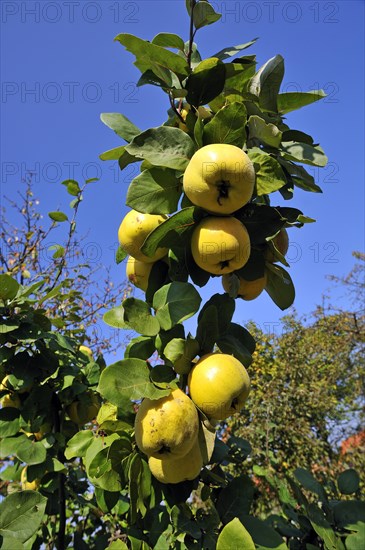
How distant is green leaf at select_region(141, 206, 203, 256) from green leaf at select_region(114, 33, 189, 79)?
1.43ft

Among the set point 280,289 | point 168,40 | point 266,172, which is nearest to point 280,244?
point 280,289

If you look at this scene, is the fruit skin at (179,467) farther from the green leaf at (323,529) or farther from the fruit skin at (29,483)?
the fruit skin at (29,483)

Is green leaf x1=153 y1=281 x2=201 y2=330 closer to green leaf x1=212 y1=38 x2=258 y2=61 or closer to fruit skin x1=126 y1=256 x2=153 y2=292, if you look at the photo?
fruit skin x1=126 y1=256 x2=153 y2=292

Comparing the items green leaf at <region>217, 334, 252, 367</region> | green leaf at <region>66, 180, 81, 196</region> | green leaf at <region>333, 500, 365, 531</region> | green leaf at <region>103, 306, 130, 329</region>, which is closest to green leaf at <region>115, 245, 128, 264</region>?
green leaf at <region>103, 306, 130, 329</region>

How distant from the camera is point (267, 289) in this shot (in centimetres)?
149

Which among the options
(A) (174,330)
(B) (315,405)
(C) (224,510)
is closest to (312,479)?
(C) (224,510)

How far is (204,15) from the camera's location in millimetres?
1346

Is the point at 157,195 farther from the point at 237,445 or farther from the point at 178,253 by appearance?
the point at 237,445

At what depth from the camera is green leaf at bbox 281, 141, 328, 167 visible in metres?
1.37

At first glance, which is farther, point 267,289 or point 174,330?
point 267,289

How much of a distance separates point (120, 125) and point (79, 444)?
105 cm

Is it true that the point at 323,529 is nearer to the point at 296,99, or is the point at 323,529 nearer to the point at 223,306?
the point at 223,306

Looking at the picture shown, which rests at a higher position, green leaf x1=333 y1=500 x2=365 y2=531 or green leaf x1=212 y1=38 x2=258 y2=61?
green leaf x1=212 y1=38 x2=258 y2=61

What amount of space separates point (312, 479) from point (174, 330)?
3.63 feet
